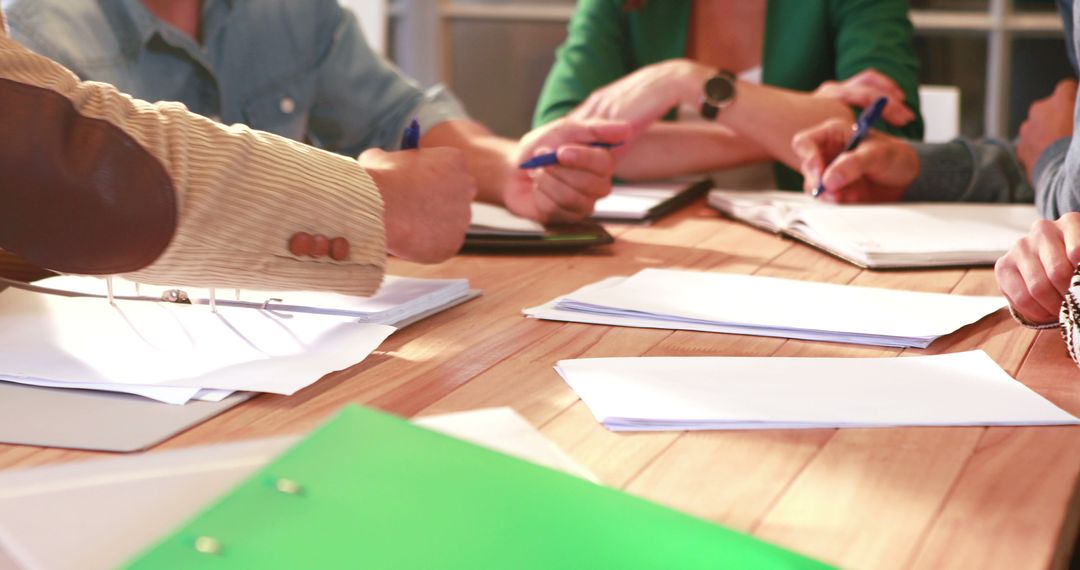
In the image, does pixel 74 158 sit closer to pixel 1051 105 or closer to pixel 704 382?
pixel 704 382

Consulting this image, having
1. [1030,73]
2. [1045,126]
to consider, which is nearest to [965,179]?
[1045,126]

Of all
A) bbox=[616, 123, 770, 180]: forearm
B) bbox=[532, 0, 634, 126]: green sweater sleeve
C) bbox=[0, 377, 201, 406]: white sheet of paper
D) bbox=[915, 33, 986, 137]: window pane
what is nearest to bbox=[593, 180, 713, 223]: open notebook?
bbox=[616, 123, 770, 180]: forearm

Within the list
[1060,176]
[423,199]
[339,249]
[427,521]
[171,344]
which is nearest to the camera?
[427,521]

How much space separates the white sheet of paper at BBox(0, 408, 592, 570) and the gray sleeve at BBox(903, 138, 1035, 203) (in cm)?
112

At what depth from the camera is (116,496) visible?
0.53 metres

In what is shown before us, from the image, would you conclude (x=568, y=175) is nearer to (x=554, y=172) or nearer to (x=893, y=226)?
(x=554, y=172)

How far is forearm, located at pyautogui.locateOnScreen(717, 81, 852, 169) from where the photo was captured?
1.73 meters

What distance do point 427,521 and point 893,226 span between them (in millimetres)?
999

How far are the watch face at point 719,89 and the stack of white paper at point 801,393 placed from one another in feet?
3.16

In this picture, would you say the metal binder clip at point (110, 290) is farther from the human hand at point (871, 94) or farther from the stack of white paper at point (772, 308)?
the human hand at point (871, 94)

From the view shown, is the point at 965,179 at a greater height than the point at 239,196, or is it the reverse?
the point at 239,196

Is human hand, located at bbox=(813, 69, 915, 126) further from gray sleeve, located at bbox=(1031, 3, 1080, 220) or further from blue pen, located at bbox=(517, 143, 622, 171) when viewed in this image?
blue pen, located at bbox=(517, 143, 622, 171)

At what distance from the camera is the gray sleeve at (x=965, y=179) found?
1.56m

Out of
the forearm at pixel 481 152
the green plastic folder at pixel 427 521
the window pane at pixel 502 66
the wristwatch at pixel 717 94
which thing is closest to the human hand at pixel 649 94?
the wristwatch at pixel 717 94
